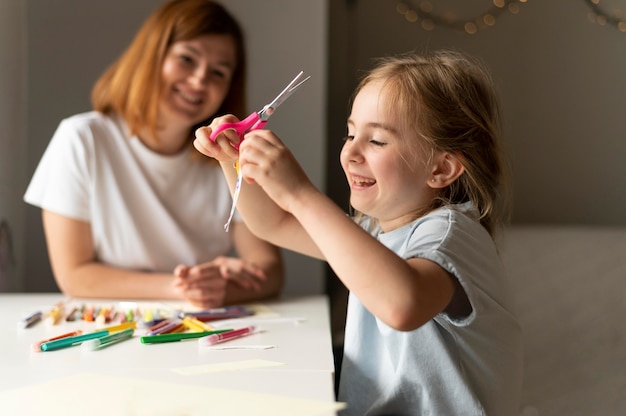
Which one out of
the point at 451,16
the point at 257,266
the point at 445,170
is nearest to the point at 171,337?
the point at 445,170

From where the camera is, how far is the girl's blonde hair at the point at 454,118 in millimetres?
910

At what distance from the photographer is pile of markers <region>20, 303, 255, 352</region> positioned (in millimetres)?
926

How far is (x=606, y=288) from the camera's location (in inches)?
47.5

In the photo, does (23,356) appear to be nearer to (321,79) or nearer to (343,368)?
(343,368)

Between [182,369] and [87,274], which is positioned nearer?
[182,369]

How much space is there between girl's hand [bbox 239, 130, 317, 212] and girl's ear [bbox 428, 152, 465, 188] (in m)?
0.22

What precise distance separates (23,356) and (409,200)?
19.5 inches

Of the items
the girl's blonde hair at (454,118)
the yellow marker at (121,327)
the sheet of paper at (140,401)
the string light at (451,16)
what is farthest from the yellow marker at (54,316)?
the string light at (451,16)

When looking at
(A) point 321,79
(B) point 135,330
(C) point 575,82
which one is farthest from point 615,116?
(A) point 321,79

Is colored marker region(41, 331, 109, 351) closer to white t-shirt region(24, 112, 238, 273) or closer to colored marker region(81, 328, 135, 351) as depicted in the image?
colored marker region(81, 328, 135, 351)

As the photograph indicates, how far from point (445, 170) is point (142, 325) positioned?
0.47m

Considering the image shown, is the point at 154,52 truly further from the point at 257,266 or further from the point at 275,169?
the point at 275,169

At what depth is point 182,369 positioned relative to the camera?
0.81 m

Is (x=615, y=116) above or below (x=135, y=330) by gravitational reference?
above
